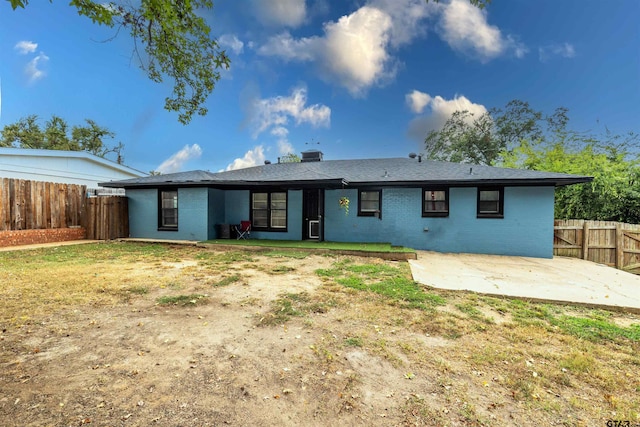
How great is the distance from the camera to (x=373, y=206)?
396 inches

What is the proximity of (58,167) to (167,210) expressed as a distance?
819 cm

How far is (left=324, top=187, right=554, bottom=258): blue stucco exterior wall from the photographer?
861cm

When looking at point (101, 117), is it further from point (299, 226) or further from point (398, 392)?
point (398, 392)

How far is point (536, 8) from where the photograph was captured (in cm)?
1069

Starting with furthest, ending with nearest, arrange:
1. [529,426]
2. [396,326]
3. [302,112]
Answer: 1. [302,112]
2. [396,326]
3. [529,426]

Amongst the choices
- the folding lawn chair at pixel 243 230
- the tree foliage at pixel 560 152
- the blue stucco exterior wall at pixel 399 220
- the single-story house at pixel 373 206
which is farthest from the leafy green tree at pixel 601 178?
the folding lawn chair at pixel 243 230

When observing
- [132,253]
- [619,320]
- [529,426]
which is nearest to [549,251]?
[619,320]

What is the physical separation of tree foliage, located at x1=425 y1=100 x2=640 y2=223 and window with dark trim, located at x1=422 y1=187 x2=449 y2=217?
625 cm

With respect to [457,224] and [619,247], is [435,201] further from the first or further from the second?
[619,247]

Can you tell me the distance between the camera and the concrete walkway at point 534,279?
452 centimetres

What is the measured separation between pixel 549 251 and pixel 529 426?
8925 mm

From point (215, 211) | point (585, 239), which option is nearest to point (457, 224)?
point (585, 239)

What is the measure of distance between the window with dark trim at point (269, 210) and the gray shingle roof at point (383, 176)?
746 millimetres

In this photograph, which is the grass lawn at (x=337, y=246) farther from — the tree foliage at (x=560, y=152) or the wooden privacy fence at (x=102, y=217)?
the tree foliage at (x=560, y=152)
